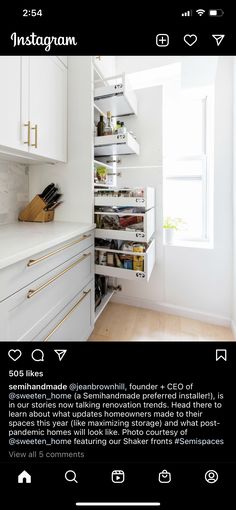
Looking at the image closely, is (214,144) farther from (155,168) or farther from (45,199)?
(45,199)

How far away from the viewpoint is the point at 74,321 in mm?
1335

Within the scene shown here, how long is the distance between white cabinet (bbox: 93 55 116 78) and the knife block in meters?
0.97

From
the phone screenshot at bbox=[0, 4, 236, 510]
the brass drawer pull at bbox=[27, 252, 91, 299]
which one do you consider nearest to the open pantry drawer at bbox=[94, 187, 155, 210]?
the phone screenshot at bbox=[0, 4, 236, 510]

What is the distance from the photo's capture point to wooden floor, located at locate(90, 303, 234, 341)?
69.1 inches
